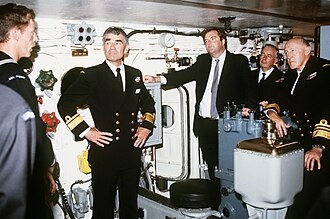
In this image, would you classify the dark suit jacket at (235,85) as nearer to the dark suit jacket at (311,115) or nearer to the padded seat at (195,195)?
the dark suit jacket at (311,115)

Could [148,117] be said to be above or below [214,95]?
below

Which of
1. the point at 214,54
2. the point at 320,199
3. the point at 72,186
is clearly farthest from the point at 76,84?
the point at 320,199

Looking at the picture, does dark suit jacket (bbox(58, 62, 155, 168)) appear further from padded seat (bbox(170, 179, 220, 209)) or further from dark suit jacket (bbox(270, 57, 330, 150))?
dark suit jacket (bbox(270, 57, 330, 150))

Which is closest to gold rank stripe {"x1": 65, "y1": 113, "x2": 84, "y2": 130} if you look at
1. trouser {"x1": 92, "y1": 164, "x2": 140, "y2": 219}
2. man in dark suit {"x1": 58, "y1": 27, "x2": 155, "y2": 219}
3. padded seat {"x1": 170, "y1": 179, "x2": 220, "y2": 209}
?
man in dark suit {"x1": 58, "y1": 27, "x2": 155, "y2": 219}

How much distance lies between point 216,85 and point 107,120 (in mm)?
1401

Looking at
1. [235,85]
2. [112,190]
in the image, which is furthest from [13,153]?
[235,85]

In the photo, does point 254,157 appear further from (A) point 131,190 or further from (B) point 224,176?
(A) point 131,190

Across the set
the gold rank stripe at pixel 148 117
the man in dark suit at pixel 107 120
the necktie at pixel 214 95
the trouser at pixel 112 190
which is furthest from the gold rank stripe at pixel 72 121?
the necktie at pixel 214 95

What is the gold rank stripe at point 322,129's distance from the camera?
3.19 meters

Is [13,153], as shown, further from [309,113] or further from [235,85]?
[235,85]

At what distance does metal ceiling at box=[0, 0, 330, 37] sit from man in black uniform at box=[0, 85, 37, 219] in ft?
5.73

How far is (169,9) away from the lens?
3.56 metres

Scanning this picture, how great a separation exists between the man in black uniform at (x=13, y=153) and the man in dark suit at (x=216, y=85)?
2807 millimetres

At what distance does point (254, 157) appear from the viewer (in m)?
2.67
